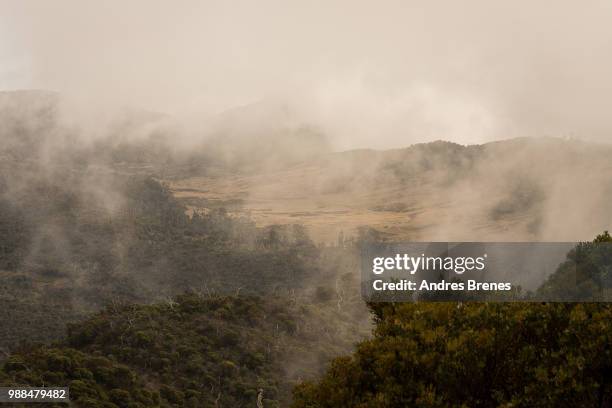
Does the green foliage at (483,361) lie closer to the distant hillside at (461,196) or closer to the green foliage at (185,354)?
the green foliage at (185,354)

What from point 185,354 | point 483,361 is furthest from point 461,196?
point 483,361

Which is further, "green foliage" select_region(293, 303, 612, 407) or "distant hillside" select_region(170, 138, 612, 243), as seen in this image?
"distant hillside" select_region(170, 138, 612, 243)

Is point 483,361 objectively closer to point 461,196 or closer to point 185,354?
point 185,354

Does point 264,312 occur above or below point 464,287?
below

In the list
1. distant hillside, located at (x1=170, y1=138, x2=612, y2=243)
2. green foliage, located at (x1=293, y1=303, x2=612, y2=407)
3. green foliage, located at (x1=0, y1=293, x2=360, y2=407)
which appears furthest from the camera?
distant hillside, located at (x1=170, y1=138, x2=612, y2=243)

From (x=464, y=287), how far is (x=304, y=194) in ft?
581

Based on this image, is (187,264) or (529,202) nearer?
(187,264)

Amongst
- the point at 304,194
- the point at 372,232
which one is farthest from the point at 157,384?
the point at 304,194

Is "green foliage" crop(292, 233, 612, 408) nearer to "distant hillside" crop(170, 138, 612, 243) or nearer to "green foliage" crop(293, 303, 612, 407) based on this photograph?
"green foliage" crop(293, 303, 612, 407)

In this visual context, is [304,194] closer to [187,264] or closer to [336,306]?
[187,264]

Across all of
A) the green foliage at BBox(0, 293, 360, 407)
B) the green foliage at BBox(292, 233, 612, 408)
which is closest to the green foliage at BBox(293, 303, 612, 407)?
the green foliage at BBox(292, 233, 612, 408)

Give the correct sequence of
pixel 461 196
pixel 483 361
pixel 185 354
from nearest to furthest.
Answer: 1. pixel 483 361
2. pixel 185 354
3. pixel 461 196

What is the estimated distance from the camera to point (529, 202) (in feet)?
511

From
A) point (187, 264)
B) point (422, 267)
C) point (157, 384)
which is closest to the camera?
point (422, 267)
